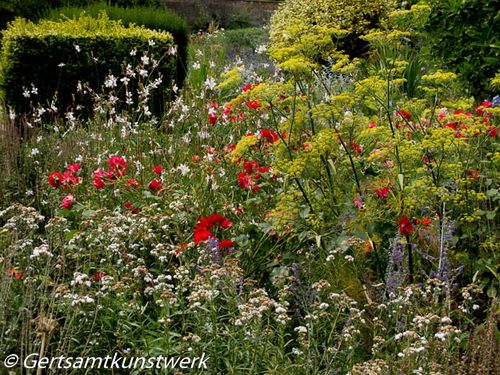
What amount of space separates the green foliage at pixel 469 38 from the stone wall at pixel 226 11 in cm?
1680

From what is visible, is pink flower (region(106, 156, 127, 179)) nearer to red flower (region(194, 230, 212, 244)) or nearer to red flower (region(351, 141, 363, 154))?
red flower (region(194, 230, 212, 244))

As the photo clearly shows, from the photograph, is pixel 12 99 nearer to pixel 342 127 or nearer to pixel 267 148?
pixel 267 148

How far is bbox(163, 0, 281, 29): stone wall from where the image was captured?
78.7 ft

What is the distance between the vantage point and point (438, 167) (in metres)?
3.39

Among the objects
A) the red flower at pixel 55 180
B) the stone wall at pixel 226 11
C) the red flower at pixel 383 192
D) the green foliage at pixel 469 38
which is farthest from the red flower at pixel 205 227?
the stone wall at pixel 226 11

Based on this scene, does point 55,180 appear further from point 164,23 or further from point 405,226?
point 164,23

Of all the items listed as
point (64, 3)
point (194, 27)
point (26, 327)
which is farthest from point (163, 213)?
point (194, 27)

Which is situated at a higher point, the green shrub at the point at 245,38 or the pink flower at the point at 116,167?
the pink flower at the point at 116,167

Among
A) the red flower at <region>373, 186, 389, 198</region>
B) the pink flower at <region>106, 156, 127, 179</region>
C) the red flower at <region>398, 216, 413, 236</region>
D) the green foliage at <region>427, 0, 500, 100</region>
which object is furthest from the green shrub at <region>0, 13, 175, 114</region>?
the red flower at <region>398, 216, 413, 236</region>

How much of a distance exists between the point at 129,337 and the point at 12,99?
576 centimetres

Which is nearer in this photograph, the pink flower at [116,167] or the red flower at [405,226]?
the red flower at [405,226]

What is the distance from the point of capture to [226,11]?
25.5 metres

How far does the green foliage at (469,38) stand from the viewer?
6.67 meters

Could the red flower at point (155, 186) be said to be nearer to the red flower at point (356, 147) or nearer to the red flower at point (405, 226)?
the red flower at point (356, 147)
